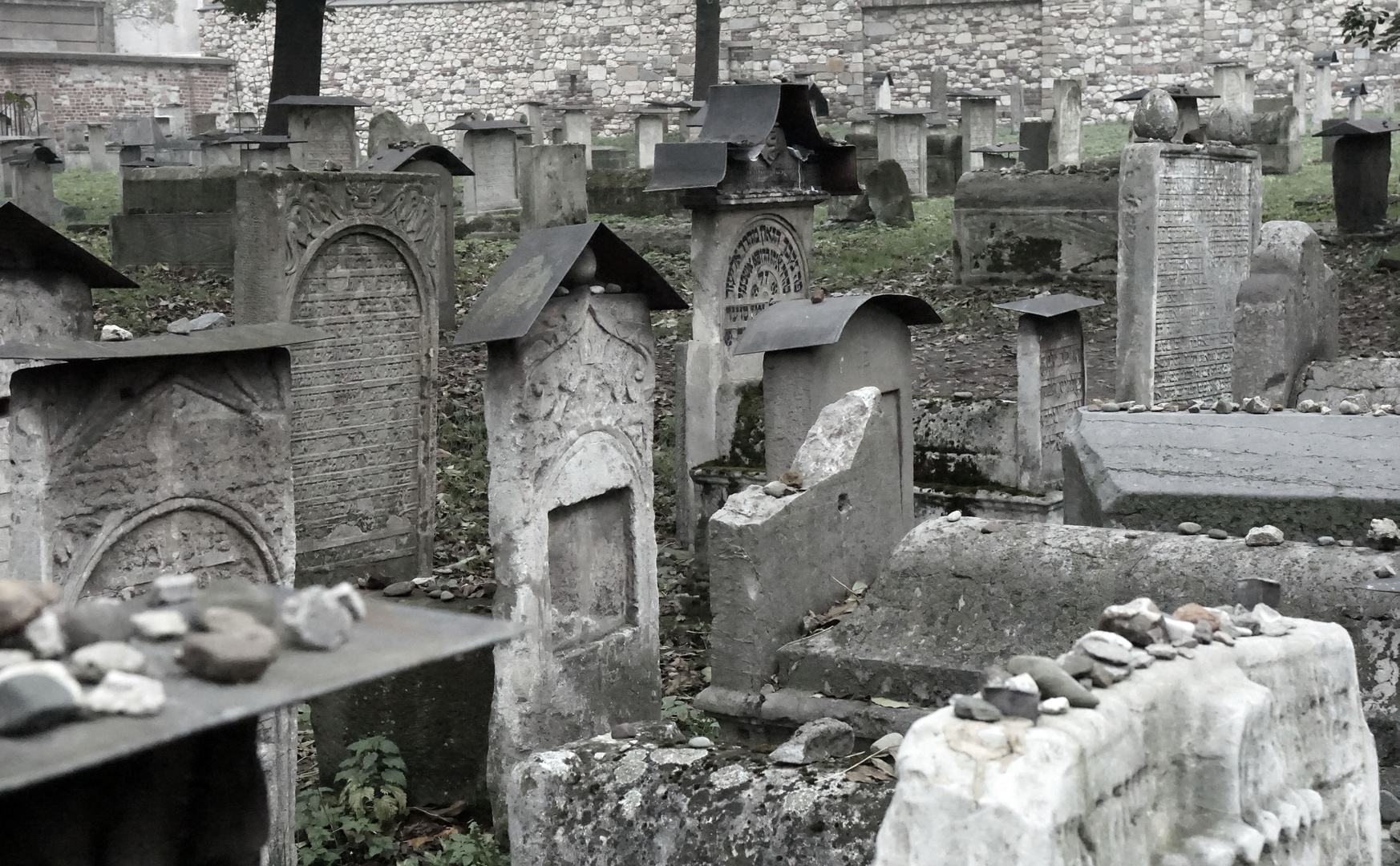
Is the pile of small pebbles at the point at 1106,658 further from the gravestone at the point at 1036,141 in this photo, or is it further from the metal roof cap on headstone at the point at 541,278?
the gravestone at the point at 1036,141

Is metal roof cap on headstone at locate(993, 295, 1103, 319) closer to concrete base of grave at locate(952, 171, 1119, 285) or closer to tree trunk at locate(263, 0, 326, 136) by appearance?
concrete base of grave at locate(952, 171, 1119, 285)

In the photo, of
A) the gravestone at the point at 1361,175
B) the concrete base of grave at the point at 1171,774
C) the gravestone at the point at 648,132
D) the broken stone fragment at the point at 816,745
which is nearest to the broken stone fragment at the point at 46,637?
the concrete base of grave at the point at 1171,774

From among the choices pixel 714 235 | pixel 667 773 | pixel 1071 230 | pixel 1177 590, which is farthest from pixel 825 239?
pixel 667 773

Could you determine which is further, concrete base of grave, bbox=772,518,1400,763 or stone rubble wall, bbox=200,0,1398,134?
stone rubble wall, bbox=200,0,1398,134

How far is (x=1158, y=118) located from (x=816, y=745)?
6733 mm

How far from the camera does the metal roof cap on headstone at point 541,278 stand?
17.1 feet

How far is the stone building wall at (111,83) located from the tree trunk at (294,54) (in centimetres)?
2064

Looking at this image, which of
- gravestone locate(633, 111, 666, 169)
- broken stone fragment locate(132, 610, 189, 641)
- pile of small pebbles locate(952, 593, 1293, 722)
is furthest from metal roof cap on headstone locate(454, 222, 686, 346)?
gravestone locate(633, 111, 666, 169)

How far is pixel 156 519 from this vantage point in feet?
15.3

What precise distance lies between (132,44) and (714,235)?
44092 mm

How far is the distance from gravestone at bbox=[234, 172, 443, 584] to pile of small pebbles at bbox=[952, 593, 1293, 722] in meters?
5.29

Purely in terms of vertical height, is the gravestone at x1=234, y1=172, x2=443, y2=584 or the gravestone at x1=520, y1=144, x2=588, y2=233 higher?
the gravestone at x1=520, y1=144, x2=588, y2=233

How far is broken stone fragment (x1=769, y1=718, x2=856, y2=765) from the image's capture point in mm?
3682

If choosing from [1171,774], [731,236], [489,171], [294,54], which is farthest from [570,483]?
[489,171]
